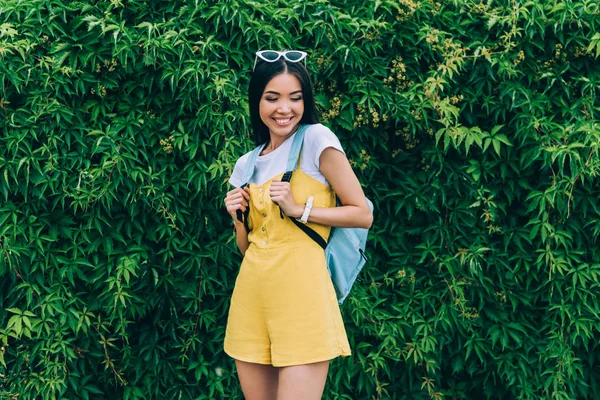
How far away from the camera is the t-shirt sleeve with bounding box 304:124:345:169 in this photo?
2.70 m

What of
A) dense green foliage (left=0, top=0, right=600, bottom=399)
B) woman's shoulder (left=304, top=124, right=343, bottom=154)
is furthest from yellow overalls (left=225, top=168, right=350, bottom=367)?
dense green foliage (left=0, top=0, right=600, bottom=399)

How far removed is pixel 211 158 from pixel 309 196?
3.96 feet

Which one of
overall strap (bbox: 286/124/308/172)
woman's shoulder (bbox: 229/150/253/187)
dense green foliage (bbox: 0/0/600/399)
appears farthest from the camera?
dense green foliage (bbox: 0/0/600/399)

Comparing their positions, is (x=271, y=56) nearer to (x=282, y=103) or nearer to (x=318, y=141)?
(x=282, y=103)

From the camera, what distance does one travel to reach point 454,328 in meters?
4.05

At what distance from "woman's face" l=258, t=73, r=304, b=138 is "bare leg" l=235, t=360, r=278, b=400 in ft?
2.88

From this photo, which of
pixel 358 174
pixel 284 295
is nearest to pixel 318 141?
pixel 284 295

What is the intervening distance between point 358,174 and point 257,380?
1523 millimetres

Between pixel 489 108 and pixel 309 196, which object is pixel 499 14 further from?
pixel 309 196

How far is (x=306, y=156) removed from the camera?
2.75 metres

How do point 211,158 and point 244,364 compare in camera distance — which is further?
point 211,158

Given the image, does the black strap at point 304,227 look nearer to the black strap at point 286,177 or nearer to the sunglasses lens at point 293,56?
the black strap at point 286,177

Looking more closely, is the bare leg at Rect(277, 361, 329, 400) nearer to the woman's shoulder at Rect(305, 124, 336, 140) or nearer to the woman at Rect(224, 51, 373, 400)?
the woman at Rect(224, 51, 373, 400)

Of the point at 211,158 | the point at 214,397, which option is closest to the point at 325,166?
the point at 211,158
